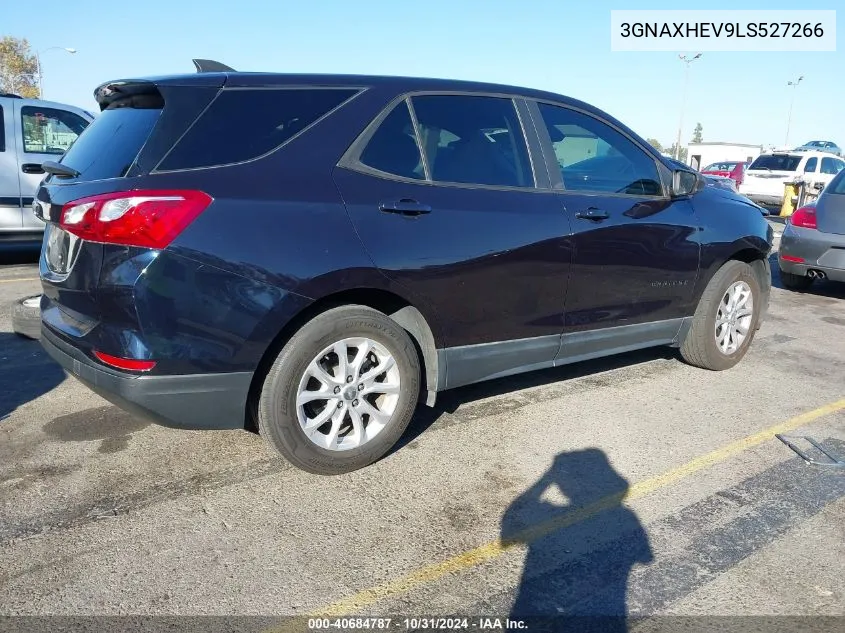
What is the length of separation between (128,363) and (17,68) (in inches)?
2433

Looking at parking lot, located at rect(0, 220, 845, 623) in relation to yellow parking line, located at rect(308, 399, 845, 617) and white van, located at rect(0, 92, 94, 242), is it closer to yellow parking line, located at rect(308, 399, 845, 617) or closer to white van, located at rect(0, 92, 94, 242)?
yellow parking line, located at rect(308, 399, 845, 617)

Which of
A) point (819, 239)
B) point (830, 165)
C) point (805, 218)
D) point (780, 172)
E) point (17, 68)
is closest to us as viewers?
point (819, 239)

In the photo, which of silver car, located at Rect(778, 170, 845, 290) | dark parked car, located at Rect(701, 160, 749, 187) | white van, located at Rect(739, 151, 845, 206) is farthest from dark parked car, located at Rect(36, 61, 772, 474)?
dark parked car, located at Rect(701, 160, 749, 187)

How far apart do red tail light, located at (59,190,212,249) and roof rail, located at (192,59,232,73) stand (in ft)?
2.85

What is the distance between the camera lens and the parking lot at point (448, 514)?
238 cm

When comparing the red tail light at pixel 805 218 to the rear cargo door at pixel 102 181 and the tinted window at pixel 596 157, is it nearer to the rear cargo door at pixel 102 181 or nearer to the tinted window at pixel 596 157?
the tinted window at pixel 596 157

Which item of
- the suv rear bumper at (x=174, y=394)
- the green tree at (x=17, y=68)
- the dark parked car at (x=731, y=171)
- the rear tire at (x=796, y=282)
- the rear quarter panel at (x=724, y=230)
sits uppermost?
the green tree at (x=17, y=68)

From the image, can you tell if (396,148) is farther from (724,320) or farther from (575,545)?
(724,320)

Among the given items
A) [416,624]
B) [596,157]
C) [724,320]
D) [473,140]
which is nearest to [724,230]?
[724,320]

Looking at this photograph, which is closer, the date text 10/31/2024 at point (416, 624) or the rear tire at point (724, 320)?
the date text 10/31/2024 at point (416, 624)

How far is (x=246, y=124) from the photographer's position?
9.63ft

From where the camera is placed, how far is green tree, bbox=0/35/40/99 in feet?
171

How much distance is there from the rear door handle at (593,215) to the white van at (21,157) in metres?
6.01

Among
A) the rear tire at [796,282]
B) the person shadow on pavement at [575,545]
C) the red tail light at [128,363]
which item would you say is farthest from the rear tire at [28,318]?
the rear tire at [796,282]
